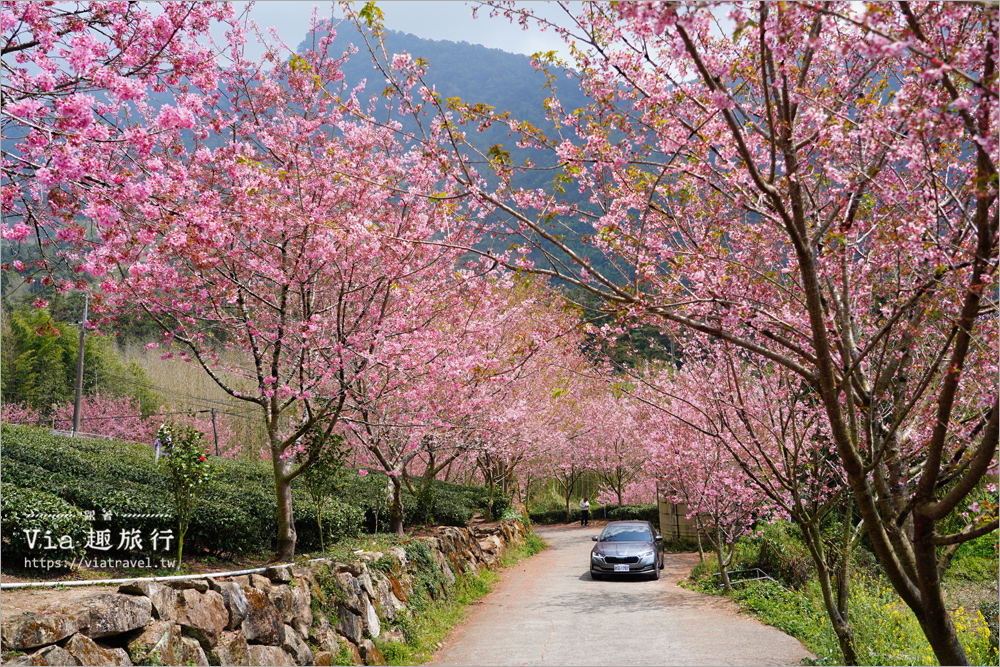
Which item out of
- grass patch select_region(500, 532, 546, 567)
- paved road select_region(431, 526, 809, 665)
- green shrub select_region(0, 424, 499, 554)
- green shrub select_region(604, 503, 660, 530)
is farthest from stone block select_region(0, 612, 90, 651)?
green shrub select_region(604, 503, 660, 530)

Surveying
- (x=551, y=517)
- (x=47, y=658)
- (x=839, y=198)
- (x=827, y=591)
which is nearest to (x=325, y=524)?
(x=47, y=658)

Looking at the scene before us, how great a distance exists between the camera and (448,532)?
12.7 meters

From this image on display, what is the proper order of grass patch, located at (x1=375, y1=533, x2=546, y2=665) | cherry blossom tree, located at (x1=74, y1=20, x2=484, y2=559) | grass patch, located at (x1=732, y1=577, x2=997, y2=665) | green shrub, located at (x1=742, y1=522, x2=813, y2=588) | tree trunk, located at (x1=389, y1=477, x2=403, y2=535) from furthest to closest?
1. green shrub, located at (x1=742, y1=522, x2=813, y2=588)
2. tree trunk, located at (x1=389, y1=477, x2=403, y2=535)
3. grass patch, located at (x1=375, y1=533, x2=546, y2=665)
4. cherry blossom tree, located at (x1=74, y1=20, x2=484, y2=559)
5. grass patch, located at (x1=732, y1=577, x2=997, y2=665)

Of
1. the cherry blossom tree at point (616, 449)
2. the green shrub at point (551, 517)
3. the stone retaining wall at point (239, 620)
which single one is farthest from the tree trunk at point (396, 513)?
the green shrub at point (551, 517)

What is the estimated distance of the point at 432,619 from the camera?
9125mm

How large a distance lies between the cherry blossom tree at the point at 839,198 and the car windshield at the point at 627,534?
33.6 ft

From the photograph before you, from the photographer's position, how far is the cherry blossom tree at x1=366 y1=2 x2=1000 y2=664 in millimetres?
2480

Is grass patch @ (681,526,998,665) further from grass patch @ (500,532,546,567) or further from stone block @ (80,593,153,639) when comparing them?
stone block @ (80,593,153,639)

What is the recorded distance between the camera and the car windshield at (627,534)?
47.2ft

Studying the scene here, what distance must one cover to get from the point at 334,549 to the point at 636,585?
7302mm

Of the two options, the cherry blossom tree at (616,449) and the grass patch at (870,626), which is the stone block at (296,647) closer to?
the grass patch at (870,626)

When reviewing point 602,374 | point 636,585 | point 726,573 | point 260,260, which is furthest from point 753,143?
point 636,585

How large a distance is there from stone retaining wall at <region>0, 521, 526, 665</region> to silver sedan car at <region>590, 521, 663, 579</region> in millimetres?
5355
